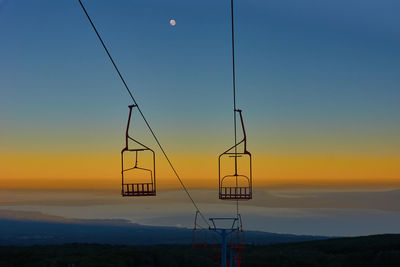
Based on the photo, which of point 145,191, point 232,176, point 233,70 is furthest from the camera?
point 232,176

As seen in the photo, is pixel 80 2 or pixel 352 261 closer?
pixel 80 2

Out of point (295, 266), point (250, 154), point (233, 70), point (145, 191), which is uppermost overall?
point (233, 70)

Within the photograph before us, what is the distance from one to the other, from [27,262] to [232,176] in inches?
3726

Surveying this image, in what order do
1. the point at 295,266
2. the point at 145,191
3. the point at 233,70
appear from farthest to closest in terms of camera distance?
the point at 295,266, the point at 145,191, the point at 233,70

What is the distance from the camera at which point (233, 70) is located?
20.6 meters

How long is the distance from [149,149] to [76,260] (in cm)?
9533

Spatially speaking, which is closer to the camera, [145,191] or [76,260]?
[145,191]

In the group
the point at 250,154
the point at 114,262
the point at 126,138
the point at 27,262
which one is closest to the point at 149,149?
the point at 126,138

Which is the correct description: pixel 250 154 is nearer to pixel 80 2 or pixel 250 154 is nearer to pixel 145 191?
pixel 145 191

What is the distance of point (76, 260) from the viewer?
11369 centimetres

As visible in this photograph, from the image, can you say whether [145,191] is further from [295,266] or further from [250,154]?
[295,266]

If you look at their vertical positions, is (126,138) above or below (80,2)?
below

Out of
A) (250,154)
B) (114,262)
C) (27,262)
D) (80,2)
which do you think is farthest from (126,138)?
(27,262)

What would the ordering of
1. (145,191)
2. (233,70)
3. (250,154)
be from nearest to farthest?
(233,70) → (145,191) → (250,154)
